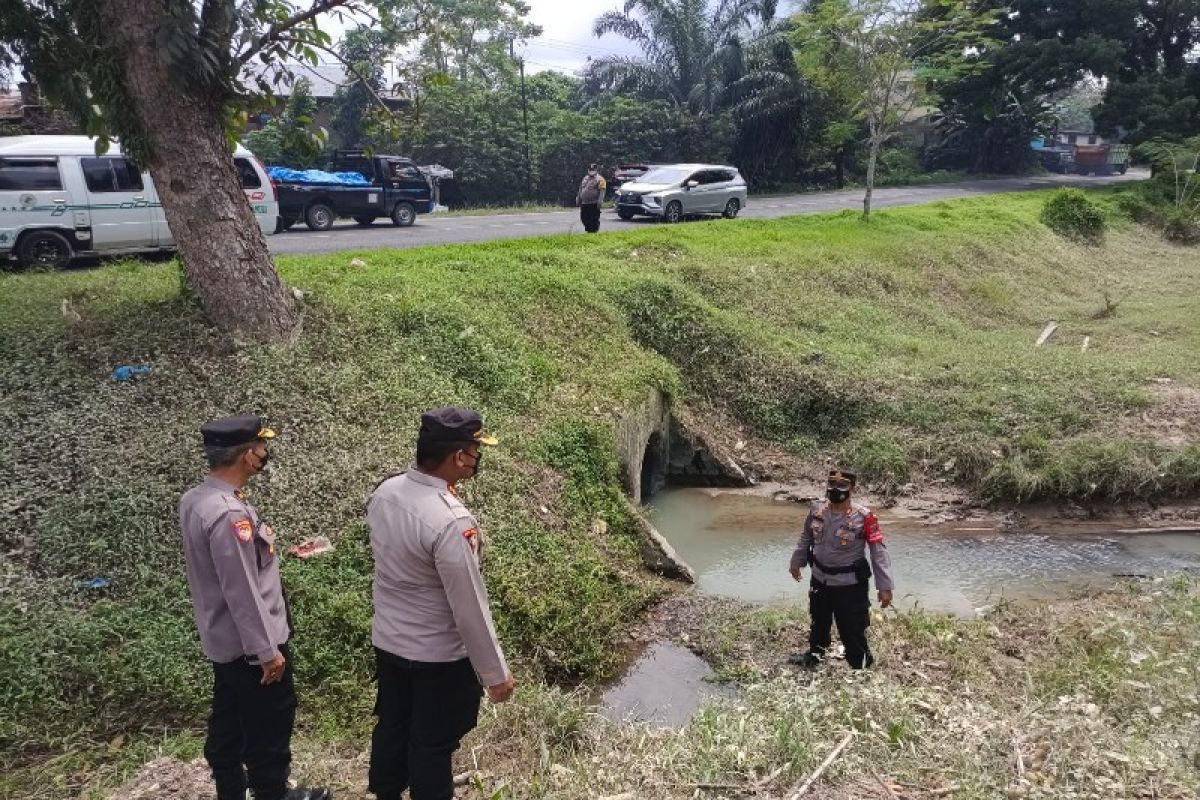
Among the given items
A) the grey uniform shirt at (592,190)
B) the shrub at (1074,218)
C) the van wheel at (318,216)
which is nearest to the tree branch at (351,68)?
the grey uniform shirt at (592,190)

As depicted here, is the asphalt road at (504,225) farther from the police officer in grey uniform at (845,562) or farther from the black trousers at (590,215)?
the police officer in grey uniform at (845,562)

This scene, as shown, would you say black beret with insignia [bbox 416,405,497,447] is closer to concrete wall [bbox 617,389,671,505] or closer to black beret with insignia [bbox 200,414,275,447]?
black beret with insignia [bbox 200,414,275,447]

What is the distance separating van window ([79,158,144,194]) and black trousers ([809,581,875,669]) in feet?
34.8

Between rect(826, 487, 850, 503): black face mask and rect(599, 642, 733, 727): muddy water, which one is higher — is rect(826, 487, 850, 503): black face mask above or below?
above

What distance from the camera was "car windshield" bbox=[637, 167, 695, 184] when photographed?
899 inches

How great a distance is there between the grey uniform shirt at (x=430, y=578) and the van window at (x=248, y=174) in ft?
40.1

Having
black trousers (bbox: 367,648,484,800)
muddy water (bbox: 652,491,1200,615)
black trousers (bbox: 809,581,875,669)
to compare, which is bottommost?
muddy water (bbox: 652,491,1200,615)

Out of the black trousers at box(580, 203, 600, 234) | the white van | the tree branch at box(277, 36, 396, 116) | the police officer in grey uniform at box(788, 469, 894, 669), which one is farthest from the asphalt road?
the police officer in grey uniform at box(788, 469, 894, 669)

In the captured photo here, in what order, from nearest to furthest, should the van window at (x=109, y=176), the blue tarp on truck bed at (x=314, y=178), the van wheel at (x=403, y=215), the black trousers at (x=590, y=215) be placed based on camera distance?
1. the van window at (x=109, y=176)
2. the black trousers at (x=590, y=215)
3. the blue tarp on truck bed at (x=314, y=178)
4. the van wheel at (x=403, y=215)

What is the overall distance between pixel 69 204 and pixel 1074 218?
23492 mm

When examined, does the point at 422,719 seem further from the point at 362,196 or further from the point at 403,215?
the point at 403,215

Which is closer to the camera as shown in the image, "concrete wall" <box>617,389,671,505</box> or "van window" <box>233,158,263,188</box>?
"concrete wall" <box>617,389,671,505</box>

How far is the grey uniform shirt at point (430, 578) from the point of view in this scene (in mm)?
3252

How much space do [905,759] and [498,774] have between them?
1854 millimetres
